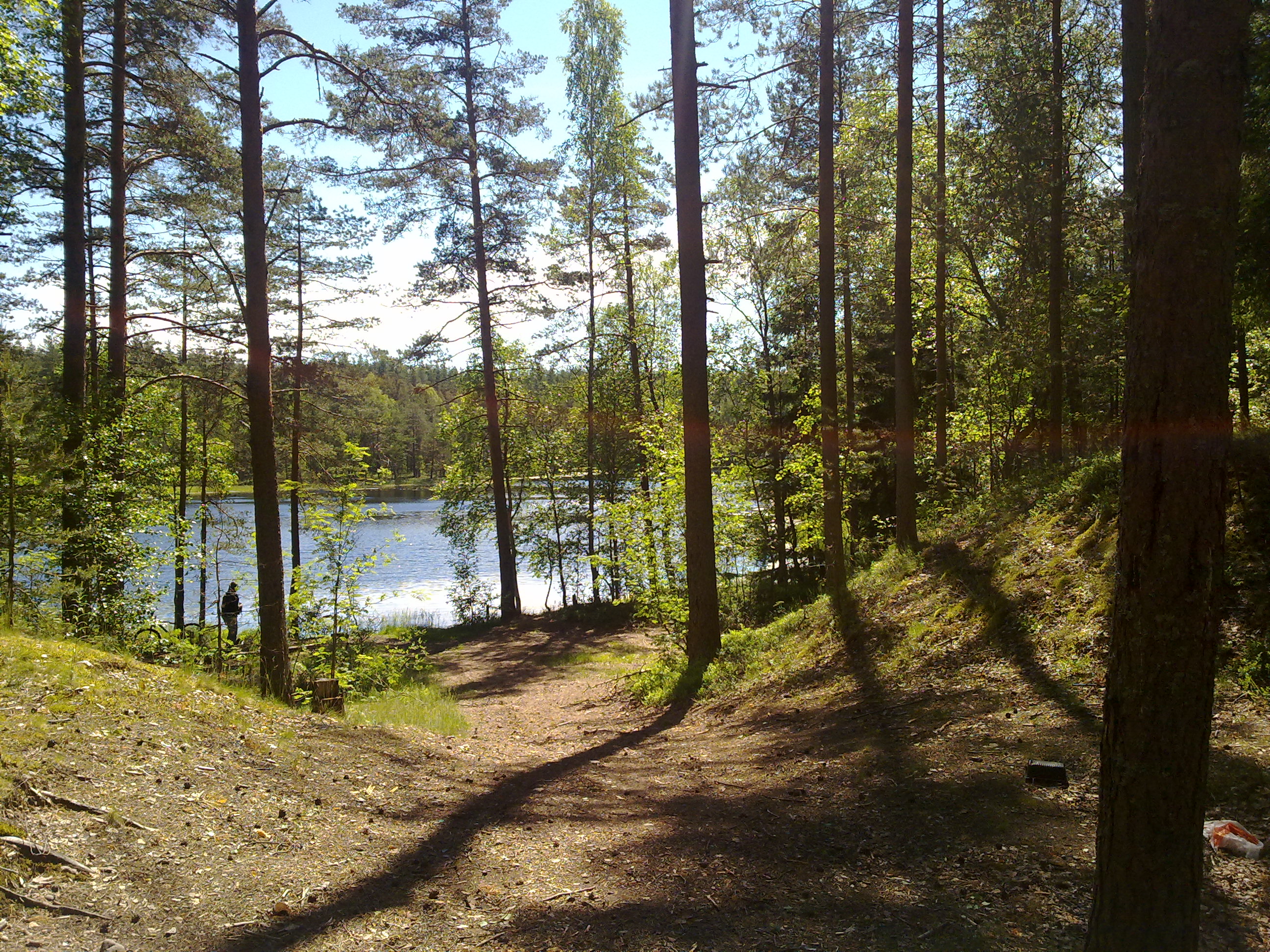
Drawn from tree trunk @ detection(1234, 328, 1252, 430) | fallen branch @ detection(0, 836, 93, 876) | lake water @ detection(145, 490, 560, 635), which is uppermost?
tree trunk @ detection(1234, 328, 1252, 430)

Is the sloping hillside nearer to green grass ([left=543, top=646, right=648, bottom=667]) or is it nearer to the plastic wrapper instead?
the plastic wrapper

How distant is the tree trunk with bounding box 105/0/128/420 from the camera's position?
11.1 meters

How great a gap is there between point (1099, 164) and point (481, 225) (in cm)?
1386

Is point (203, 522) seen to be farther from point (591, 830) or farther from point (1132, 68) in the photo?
point (1132, 68)

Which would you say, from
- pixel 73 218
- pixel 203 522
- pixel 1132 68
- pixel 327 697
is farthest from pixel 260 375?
pixel 1132 68

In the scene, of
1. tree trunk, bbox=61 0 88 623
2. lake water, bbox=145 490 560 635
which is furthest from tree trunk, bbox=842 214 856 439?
tree trunk, bbox=61 0 88 623

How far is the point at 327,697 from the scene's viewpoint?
8281 millimetres

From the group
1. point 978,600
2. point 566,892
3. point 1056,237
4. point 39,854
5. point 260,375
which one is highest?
point 1056,237

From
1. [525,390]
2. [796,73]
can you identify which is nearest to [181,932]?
[796,73]

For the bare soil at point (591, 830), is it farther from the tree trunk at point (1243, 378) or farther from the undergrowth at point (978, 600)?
the tree trunk at point (1243, 378)

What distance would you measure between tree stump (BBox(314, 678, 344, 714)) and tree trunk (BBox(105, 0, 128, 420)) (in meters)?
5.69

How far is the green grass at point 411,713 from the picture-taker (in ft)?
27.0

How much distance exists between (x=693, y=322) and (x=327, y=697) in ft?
19.6

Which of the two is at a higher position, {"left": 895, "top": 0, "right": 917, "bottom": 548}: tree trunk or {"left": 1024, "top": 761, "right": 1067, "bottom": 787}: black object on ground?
{"left": 895, "top": 0, "right": 917, "bottom": 548}: tree trunk
